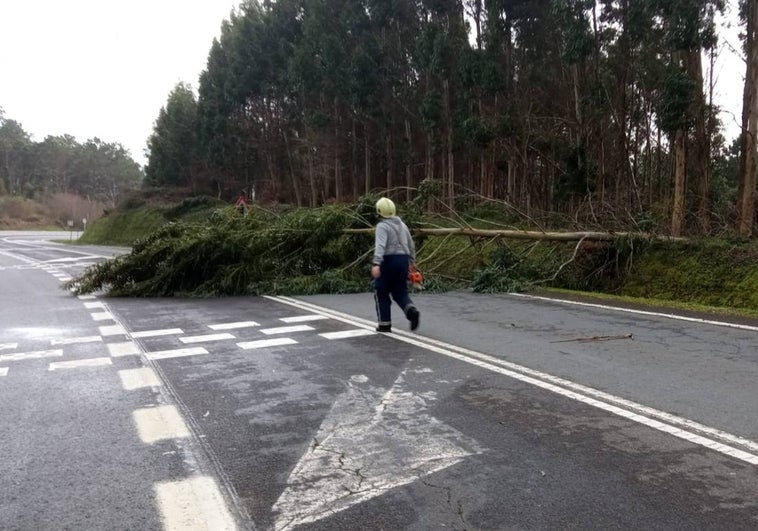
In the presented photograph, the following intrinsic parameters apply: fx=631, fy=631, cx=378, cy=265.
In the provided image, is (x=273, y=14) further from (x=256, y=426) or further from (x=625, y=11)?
(x=256, y=426)

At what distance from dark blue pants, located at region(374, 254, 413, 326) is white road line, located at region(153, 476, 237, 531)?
4.96m

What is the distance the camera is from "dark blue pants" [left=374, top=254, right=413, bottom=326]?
862 centimetres

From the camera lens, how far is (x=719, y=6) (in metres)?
16.7

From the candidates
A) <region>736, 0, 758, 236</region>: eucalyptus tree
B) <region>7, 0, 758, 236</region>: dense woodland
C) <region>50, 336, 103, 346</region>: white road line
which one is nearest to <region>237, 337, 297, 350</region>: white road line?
<region>50, 336, 103, 346</region>: white road line

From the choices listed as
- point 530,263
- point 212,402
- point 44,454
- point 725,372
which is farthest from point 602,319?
point 44,454

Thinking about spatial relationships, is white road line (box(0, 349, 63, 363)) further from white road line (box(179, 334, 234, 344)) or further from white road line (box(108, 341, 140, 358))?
white road line (box(179, 334, 234, 344))

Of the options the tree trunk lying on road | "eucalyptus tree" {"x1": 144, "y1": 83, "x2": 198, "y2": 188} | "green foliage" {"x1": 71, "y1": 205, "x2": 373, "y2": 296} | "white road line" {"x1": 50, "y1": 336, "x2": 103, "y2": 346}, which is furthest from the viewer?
"eucalyptus tree" {"x1": 144, "y1": 83, "x2": 198, "y2": 188}

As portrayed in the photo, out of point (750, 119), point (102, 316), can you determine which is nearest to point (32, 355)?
point (102, 316)

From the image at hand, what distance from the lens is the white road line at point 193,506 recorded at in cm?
328

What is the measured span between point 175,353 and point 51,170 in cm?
12019

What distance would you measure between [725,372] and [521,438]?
2.88 m

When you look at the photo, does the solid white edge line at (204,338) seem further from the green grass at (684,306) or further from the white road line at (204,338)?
the green grass at (684,306)

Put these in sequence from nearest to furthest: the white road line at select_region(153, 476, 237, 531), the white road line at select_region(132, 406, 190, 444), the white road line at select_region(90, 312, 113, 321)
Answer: the white road line at select_region(153, 476, 237, 531)
the white road line at select_region(132, 406, 190, 444)
the white road line at select_region(90, 312, 113, 321)

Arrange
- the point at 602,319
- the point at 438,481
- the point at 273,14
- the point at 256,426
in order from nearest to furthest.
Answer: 1. the point at 438,481
2. the point at 256,426
3. the point at 602,319
4. the point at 273,14
